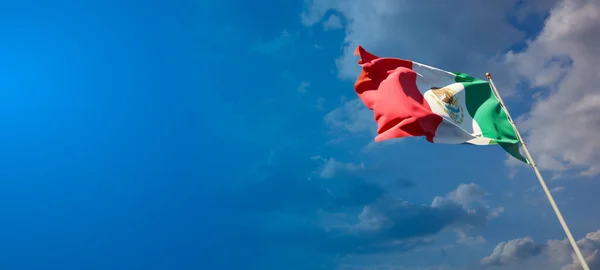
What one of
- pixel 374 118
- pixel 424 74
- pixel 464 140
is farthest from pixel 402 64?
pixel 464 140

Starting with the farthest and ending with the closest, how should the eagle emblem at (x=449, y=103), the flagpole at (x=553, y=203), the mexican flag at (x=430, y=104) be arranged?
1. the eagle emblem at (x=449, y=103)
2. the mexican flag at (x=430, y=104)
3. the flagpole at (x=553, y=203)

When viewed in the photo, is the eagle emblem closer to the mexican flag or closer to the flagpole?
the mexican flag

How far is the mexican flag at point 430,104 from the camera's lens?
61.9 ft

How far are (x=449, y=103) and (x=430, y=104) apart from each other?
841 millimetres

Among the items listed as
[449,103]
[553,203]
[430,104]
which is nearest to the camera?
[553,203]

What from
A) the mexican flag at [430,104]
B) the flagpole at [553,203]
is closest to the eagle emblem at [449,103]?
the mexican flag at [430,104]

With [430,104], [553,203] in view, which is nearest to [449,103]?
[430,104]

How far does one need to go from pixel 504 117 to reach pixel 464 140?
7.75 feet

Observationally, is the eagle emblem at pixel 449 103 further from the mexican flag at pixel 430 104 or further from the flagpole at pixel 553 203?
the flagpole at pixel 553 203

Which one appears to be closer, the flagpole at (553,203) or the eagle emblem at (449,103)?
the flagpole at (553,203)

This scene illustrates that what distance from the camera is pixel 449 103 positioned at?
→ 2028 cm

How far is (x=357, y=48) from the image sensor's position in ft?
68.4

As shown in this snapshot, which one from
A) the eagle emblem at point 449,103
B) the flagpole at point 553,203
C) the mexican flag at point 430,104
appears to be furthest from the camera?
the eagle emblem at point 449,103

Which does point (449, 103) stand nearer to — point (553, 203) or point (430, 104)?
point (430, 104)
